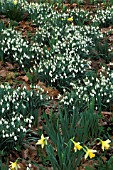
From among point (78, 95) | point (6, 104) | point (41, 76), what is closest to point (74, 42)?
point (41, 76)

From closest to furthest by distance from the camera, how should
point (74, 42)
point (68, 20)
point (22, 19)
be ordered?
point (74, 42) → point (68, 20) → point (22, 19)

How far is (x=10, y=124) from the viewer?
9.98 ft

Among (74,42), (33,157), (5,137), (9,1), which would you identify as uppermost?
(9,1)

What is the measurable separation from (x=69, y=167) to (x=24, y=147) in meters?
0.69

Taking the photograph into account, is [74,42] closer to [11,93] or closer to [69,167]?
[11,93]

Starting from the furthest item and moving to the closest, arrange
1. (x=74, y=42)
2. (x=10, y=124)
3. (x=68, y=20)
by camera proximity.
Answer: (x=68, y=20) < (x=74, y=42) < (x=10, y=124)

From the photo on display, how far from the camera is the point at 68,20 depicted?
5680mm

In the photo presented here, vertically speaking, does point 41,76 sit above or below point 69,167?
above

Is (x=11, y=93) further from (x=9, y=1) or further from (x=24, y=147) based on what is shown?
(x=9, y=1)

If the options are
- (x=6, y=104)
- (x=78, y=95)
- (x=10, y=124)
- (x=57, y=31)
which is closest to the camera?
(x=10, y=124)

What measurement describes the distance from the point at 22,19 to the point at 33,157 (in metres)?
3.59

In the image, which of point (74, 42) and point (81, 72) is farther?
point (74, 42)

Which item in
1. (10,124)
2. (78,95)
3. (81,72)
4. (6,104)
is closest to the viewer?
(10,124)

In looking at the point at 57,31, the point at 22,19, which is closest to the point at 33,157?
the point at 57,31
